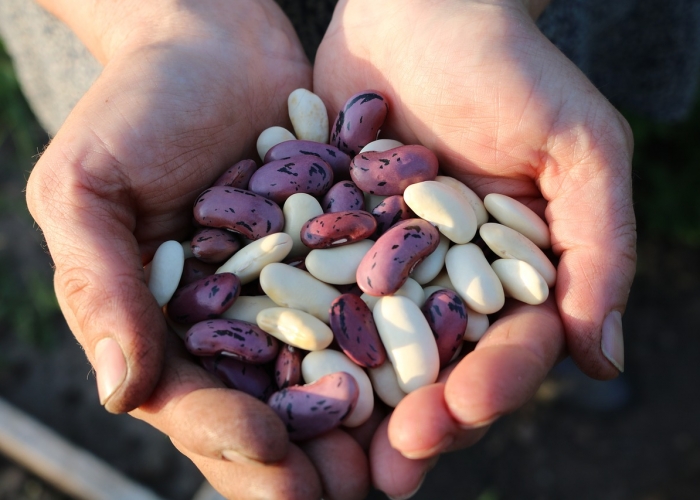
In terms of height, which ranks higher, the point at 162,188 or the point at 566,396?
the point at 162,188

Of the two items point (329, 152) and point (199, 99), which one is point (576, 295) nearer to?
point (329, 152)

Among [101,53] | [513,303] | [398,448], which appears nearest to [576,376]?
[513,303]

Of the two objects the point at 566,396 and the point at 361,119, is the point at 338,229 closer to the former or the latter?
the point at 361,119

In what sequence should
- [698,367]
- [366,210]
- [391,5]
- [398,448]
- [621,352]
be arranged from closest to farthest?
[398,448], [621,352], [366,210], [391,5], [698,367]

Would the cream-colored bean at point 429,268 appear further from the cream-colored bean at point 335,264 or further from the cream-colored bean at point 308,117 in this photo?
the cream-colored bean at point 308,117

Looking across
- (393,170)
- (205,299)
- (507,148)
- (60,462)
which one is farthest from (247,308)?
(60,462)

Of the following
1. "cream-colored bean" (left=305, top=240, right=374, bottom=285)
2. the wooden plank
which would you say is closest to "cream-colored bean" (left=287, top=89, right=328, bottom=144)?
"cream-colored bean" (left=305, top=240, right=374, bottom=285)

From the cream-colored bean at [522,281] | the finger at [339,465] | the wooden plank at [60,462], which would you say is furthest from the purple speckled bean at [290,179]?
the wooden plank at [60,462]
